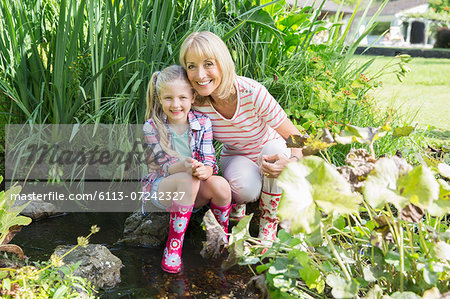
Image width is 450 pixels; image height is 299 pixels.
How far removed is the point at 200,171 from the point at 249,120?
1.32ft

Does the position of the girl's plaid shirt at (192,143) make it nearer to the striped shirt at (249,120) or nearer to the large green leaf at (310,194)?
the striped shirt at (249,120)

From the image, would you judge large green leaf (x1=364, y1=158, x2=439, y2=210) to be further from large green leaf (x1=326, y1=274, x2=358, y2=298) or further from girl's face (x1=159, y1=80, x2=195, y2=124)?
girl's face (x1=159, y1=80, x2=195, y2=124)

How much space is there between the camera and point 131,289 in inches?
73.2

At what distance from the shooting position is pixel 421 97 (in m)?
6.59

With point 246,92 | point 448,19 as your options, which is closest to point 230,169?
point 246,92

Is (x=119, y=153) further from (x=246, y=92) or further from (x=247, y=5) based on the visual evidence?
(x=247, y=5)

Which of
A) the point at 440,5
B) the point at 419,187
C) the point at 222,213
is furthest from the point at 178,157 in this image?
the point at 440,5

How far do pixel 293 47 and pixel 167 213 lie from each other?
1.58 meters

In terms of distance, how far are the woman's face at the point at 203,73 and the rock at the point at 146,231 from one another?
28.4 inches

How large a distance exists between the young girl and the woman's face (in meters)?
0.07

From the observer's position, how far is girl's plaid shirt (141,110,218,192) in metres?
2.27

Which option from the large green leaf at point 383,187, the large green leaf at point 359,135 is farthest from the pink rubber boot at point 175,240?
the large green leaf at point 383,187

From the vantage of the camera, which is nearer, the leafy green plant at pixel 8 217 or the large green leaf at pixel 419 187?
the large green leaf at pixel 419 187

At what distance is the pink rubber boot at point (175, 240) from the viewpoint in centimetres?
205
